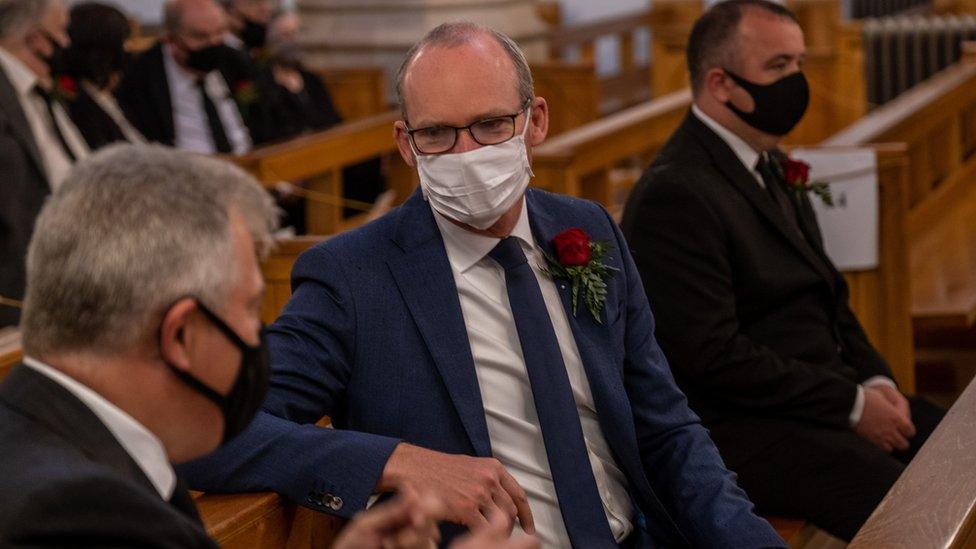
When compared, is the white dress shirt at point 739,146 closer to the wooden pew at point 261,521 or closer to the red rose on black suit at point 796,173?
the red rose on black suit at point 796,173

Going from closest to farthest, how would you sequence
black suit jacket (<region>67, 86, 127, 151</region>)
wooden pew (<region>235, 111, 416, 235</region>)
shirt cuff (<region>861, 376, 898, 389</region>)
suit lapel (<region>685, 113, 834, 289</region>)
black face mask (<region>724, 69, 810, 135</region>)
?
suit lapel (<region>685, 113, 834, 289</region>) → black face mask (<region>724, 69, 810, 135</region>) → shirt cuff (<region>861, 376, 898, 389</region>) → wooden pew (<region>235, 111, 416, 235</region>) → black suit jacket (<region>67, 86, 127, 151</region>)

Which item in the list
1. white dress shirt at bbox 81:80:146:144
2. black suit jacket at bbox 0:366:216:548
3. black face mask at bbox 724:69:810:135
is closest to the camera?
black suit jacket at bbox 0:366:216:548

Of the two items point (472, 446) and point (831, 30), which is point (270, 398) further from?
point (831, 30)

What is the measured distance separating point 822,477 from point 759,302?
1.54 feet

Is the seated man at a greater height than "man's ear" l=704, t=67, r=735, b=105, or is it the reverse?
the seated man

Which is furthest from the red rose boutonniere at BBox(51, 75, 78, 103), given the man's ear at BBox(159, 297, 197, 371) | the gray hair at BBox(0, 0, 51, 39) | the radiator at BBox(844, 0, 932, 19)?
the radiator at BBox(844, 0, 932, 19)

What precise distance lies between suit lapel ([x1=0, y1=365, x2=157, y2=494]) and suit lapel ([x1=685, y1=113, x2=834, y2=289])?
2311 mm

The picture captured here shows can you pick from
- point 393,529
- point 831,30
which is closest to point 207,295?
point 393,529

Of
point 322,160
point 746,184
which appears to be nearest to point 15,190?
point 322,160

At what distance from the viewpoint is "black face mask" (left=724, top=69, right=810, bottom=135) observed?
379cm

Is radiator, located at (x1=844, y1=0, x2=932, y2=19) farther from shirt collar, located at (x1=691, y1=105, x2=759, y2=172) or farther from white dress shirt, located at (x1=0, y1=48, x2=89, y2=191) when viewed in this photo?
shirt collar, located at (x1=691, y1=105, x2=759, y2=172)

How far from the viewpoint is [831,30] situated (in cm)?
1138

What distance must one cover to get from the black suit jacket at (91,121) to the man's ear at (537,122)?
142 inches

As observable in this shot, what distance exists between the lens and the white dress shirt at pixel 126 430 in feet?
5.40
